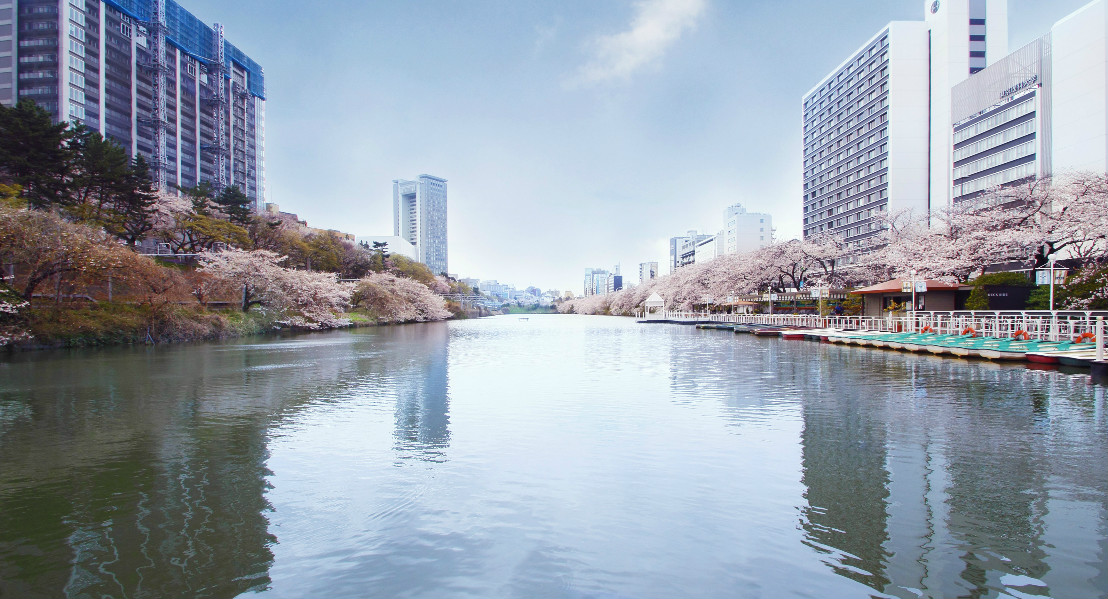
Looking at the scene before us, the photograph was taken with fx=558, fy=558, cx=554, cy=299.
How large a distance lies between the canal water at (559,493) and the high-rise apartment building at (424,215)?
175 metres

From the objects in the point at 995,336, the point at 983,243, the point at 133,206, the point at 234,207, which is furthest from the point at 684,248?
the point at 995,336

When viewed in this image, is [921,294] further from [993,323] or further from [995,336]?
[995,336]

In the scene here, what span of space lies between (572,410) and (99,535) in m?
6.86

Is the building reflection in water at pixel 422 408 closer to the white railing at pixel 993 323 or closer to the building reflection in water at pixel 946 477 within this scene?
the building reflection in water at pixel 946 477

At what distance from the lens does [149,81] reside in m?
70.0

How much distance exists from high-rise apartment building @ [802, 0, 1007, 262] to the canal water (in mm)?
Result: 54046

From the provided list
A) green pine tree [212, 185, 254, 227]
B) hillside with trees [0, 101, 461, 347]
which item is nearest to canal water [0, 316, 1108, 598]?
hillside with trees [0, 101, 461, 347]

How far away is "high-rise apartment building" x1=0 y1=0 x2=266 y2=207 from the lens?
181 feet

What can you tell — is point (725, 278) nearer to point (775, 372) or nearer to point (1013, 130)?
point (1013, 130)

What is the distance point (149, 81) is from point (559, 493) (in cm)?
8698

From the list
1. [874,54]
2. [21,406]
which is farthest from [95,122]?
[874,54]

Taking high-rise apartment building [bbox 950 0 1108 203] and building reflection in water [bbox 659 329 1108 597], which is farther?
high-rise apartment building [bbox 950 0 1108 203]

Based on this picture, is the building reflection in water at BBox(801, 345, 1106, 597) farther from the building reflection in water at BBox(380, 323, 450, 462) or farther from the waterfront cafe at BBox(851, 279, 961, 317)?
the waterfront cafe at BBox(851, 279, 961, 317)

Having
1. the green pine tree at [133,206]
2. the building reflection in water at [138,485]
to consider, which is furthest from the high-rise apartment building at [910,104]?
the building reflection in water at [138,485]
